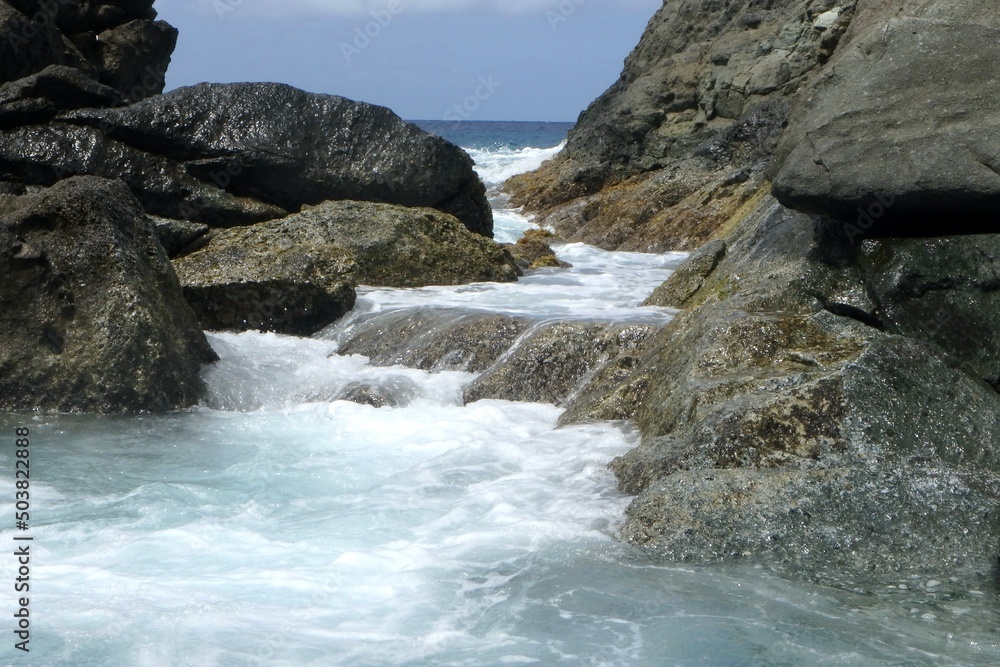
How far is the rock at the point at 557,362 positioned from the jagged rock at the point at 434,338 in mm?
368

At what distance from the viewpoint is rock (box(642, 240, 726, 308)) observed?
8.66 metres

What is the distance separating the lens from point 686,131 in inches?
826

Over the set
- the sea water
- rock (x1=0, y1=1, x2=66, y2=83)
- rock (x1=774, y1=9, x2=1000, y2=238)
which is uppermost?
rock (x1=0, y1=1, x2=66, y2=83)

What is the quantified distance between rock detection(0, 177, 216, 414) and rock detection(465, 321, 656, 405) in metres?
2.30

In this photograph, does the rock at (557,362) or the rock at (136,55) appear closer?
the rock at (557,362)

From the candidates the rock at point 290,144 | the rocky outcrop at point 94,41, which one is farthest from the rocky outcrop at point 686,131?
the rocky outcrop at point 94,41

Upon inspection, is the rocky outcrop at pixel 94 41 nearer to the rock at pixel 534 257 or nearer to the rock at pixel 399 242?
the rock at pixel 534 257

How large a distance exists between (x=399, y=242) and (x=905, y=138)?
5857 millimetres

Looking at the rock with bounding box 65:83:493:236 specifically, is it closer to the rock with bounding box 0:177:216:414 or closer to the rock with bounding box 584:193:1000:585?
the rock with bounding box 0:177:216:414

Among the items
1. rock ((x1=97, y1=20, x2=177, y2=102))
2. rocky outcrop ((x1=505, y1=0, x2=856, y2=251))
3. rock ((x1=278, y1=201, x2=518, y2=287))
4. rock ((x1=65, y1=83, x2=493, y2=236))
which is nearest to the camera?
rock ((x1=278, y1=201, x2=518, y2=287))

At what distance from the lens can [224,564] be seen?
4.87 m

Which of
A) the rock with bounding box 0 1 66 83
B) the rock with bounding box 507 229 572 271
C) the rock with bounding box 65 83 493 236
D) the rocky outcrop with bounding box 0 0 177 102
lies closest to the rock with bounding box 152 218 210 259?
the rock with bounding box 65 83 493 236

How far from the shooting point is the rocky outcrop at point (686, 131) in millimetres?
15820

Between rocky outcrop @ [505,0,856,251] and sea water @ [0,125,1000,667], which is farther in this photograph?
rocky outcrop @ [505,0,856,251]
